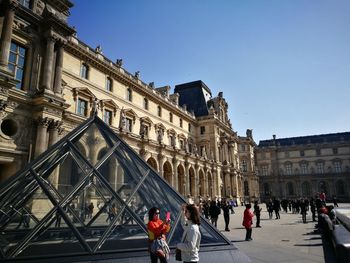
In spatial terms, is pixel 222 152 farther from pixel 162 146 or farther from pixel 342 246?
pixel 342 246

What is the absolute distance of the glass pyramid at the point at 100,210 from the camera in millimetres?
5738

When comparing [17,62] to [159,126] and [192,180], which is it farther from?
[192,180]

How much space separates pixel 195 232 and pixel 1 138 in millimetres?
14995

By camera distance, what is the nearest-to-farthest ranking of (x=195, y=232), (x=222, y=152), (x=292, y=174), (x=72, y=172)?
(x=195, y=232)
(x=72, y=172)
(x=222, y=152)
(x=292, y=174)

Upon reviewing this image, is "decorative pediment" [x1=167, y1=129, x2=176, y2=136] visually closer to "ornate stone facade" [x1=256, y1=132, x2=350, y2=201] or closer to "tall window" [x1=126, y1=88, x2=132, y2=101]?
"tall window" [x1=126, y1=88, x2=132, y2=101]

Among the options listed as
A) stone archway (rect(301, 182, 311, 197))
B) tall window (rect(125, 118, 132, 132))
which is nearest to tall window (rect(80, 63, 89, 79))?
tall window (rect(125, 118, 132, 132))

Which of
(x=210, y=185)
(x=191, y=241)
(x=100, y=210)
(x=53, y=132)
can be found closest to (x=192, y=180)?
(x=210, y=185)

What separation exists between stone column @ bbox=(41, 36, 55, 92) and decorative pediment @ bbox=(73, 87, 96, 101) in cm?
319

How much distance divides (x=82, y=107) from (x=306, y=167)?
→ 65.3m

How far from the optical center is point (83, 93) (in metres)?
21.8

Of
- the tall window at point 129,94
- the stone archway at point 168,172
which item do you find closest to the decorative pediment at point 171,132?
the stone archway at point 168,172

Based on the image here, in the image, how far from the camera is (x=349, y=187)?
6288cm

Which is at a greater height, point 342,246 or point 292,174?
point 292,174

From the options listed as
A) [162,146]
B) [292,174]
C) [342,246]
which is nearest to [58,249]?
[342,246]
